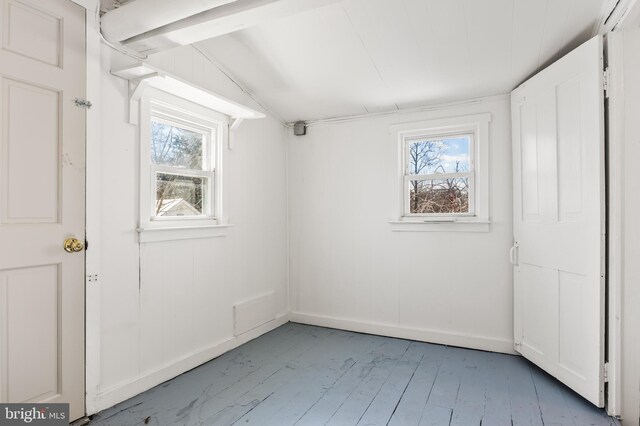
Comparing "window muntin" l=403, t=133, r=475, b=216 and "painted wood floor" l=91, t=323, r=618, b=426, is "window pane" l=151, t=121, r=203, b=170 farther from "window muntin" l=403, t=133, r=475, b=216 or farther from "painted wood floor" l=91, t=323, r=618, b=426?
"window muntin" l=403, t=133, r=475, b=216

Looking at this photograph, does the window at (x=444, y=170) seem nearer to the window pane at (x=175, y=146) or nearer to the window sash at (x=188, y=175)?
the window sash at (x=188, y=175)

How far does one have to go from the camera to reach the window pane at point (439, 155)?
3.46m

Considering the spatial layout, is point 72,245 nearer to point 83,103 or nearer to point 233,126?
point 83,103

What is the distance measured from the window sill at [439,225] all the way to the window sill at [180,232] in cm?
169

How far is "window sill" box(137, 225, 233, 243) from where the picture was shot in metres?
2.53

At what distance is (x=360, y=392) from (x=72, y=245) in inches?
81.4

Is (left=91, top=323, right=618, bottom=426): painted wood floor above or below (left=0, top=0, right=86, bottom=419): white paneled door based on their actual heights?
below

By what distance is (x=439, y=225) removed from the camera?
3.45 meters

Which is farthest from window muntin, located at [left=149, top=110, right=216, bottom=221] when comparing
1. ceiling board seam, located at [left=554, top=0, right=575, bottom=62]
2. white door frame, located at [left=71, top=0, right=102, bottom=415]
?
ceiling board seam, located at [left=554, top=0, right=575, bottom=62]

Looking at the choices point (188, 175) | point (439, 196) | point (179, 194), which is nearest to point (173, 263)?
point (179, 194)

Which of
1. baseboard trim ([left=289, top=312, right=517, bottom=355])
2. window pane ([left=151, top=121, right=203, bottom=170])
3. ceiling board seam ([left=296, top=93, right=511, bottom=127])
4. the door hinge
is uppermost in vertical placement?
ceiling board seam ([left=296, top=93, right=511, bottom=127])

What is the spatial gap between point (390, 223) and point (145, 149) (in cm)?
234

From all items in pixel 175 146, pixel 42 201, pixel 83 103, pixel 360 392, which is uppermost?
pixel 83 103

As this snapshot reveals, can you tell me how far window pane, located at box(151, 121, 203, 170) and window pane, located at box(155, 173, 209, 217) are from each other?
114 mm
